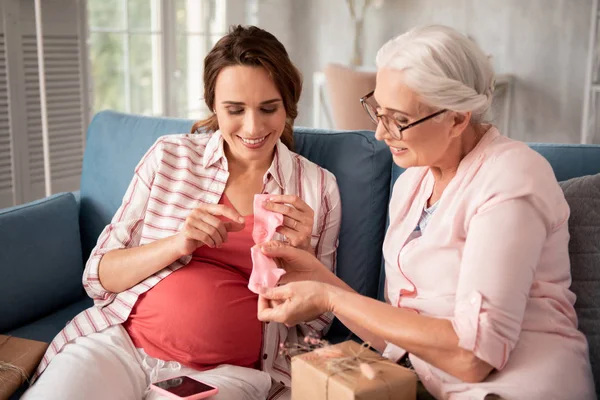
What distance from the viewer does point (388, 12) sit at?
17.6 ft

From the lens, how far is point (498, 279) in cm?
123

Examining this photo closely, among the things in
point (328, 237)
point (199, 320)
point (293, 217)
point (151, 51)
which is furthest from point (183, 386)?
point (151, 51)

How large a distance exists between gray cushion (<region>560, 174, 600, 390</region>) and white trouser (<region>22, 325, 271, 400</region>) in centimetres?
75

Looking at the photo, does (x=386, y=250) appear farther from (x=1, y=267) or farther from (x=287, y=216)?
(x=1, y=267)

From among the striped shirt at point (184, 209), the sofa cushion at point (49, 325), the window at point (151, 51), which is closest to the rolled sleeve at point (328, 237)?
the striped shirt at point (184, 209)

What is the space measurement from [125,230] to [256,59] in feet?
1.82

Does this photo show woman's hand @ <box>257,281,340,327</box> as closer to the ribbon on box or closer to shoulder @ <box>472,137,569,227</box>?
the ribbon on box

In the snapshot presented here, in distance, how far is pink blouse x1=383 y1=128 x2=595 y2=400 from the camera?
1240 millimetres

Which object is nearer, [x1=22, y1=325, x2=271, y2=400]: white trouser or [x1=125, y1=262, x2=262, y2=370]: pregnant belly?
[x1=22, y1=325, x2=271, y2=400]: white trouser

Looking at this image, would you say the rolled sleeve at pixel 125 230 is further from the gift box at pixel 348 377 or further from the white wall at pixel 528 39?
the white wall at pixel 528 39

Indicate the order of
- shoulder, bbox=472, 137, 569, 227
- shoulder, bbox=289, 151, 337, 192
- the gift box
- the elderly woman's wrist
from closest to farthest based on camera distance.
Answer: the gift box → shoulder, bbox=472, 137, 569, 227 → the elderly woman's wrist → shoulder, bbox=289, 151, 337, 192

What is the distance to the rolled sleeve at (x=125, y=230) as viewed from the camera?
1.80 meters

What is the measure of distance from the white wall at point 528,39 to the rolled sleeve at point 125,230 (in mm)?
3538

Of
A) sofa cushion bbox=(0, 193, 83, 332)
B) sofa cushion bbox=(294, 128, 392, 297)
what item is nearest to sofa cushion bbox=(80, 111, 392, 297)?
sofa cushion bbox=(294, 128, 392, 297)
